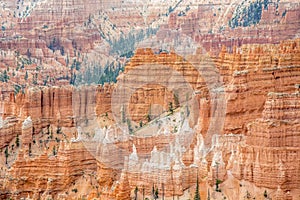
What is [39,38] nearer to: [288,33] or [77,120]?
[288,33]

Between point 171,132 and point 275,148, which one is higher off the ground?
point 275,148

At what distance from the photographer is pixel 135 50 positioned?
244ft

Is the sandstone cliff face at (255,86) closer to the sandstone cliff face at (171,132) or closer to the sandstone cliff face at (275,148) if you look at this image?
the sandstone cliff face at (171,132)

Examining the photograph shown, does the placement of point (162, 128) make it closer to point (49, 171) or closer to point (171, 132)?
point (171, 132)

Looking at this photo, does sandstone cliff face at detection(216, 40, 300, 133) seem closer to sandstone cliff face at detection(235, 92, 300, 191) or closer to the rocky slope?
the rocky slope

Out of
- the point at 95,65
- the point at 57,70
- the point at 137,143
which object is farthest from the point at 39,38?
the point at 137,143

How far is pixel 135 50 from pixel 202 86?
29.5ft

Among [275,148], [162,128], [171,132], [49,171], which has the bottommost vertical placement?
[49,171]

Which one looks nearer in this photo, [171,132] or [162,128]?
[171,132]

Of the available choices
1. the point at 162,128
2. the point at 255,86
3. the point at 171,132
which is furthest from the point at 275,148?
the point at 162,128

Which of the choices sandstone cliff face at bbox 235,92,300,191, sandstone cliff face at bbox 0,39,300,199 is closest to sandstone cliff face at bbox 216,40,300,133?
sandstone cliff face at bbox 0,39,300,199

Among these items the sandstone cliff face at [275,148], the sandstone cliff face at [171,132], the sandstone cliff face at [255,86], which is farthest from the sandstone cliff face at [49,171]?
the sandstone cliff face at [275,148]

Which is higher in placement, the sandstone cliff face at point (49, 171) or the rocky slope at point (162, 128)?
the rocky slope at point (162, 128)

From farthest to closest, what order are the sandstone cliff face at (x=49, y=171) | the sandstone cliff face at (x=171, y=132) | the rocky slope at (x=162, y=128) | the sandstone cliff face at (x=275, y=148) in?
the sandstone cliff face at (x=49, y=171), the rocky slope at (x=162, y=128), the sandstone cliff face at (x=171, y=132), the sandstone cliff face at (x=275, y=148)
